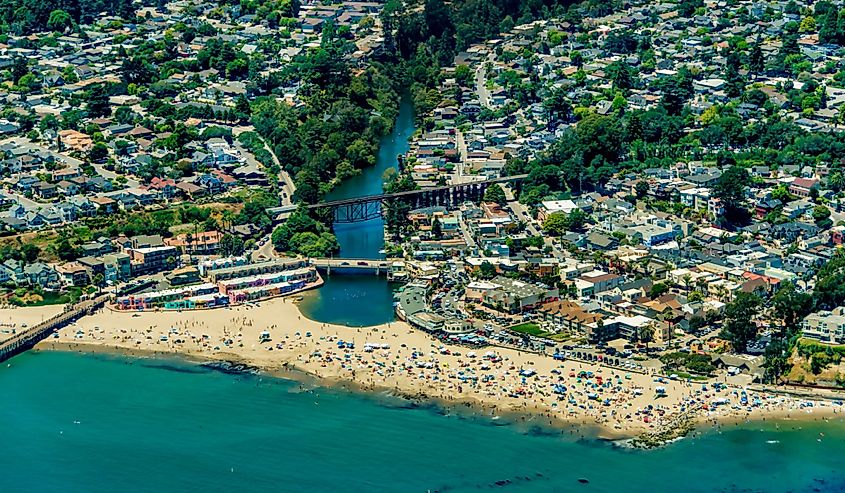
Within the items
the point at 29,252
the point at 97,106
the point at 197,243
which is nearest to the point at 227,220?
the point at 197,243

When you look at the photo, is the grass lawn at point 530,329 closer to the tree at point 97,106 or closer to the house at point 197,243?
the house at point 197,243

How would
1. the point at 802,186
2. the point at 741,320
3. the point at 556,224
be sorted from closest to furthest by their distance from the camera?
the point at 741,320
the point at 556,224
the point at 802,186

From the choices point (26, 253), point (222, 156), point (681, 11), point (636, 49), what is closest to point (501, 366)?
point (26, 253)

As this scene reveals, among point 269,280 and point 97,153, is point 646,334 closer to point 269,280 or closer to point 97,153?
point 269,280

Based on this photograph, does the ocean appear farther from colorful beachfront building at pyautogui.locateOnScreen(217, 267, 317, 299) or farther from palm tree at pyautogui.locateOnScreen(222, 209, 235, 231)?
palm tree at pyautogui.locateOnScreen(222, 209, 235, 231)

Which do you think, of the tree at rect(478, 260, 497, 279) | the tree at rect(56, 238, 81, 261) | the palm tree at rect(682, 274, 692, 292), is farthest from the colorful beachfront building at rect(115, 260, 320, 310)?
the palm tree at rect(682, 274, 692, 292)

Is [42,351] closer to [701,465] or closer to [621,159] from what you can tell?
[701,465]
